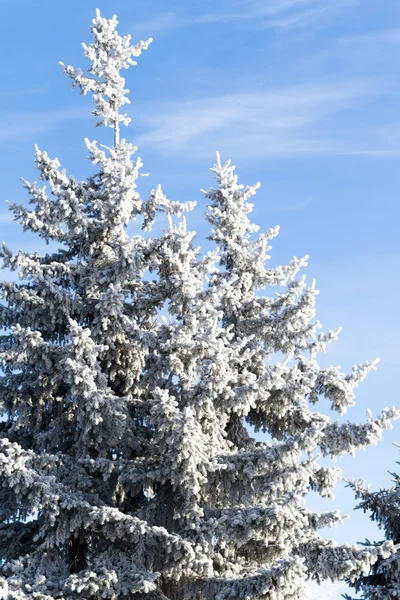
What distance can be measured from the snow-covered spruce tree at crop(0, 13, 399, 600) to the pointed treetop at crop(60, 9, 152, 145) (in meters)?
0.06

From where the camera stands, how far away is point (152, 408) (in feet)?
43.9

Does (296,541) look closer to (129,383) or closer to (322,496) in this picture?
(322,496)

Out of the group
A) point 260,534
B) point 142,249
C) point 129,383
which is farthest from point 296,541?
point 142,249

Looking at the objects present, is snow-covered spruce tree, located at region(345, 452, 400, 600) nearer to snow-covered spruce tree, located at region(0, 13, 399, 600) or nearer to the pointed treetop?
snow-covered spruce tree, located at region(0, 13, 399, 600)

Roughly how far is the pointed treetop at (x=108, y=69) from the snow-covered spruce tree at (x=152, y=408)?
62 mm

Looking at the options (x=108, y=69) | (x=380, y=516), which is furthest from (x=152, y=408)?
(x=108, y=69)

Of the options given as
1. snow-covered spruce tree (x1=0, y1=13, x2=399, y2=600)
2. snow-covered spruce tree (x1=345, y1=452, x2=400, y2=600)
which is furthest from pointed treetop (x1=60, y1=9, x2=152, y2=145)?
snow-covered spruce tree (x1=345, y1=452, x2=400, y2=600)

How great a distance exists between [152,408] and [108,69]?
36.0 feet

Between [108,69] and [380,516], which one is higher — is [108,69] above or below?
above

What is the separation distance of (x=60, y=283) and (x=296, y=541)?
8485 mm

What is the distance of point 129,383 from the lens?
17.4 meters

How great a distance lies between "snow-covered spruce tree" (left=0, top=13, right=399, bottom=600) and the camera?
539 inches

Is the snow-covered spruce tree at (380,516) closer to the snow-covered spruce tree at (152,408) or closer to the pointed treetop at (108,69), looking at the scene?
the snow-covered spruce tree at (152,408)

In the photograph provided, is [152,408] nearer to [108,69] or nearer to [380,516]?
[380,516]
